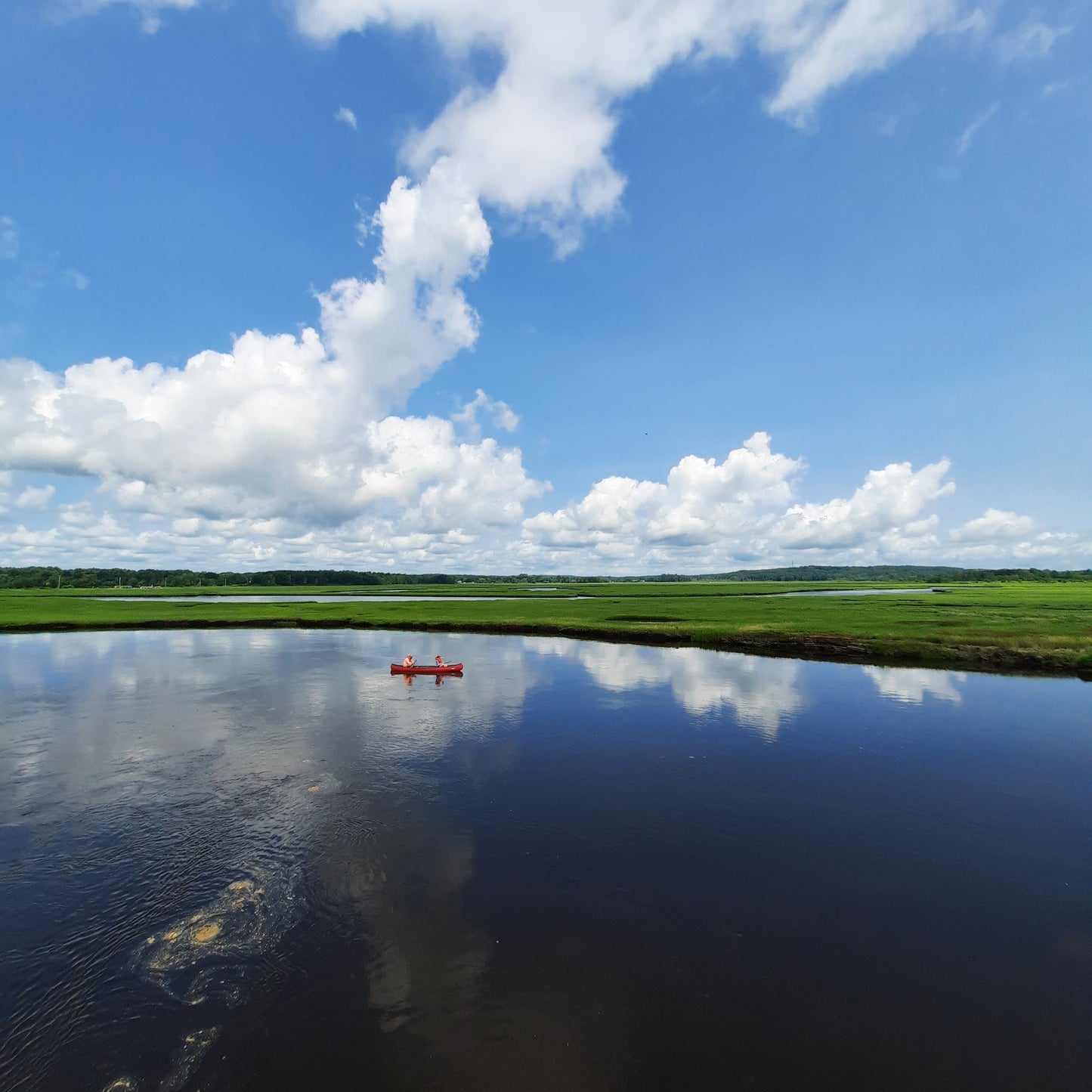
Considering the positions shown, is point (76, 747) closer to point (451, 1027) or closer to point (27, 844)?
point (27, 844)

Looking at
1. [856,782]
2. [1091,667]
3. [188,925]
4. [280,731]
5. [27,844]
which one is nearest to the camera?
[188,925]

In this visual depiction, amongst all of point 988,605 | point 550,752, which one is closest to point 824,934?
point 550,752

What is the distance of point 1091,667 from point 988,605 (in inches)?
2043

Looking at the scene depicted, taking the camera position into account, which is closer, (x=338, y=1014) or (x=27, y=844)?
(x=338, y=1014)

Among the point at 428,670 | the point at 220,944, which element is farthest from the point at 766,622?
the point at 220,944

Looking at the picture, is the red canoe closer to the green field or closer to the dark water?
the dark water

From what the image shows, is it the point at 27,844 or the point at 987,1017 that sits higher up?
the point at 27,844

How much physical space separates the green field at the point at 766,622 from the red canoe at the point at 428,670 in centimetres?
2254

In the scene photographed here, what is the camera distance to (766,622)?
6109 cm

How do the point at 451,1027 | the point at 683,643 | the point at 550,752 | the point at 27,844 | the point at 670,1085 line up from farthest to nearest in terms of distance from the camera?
1. the point at 683,643
2. the point at 550,752
3. the point at 27,844
4. the point at 451,1027
5. the point at 670,1085

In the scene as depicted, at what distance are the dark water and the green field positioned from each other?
57.7ft

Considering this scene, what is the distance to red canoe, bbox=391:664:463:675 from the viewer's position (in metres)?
35.1

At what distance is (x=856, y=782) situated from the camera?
18859 millimetres

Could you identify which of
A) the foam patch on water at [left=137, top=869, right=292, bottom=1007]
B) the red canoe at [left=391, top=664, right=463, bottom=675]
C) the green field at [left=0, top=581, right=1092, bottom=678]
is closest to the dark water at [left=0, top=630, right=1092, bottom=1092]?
the foam patch on water at [left=137, top=869, right=292, bottom=1007]
